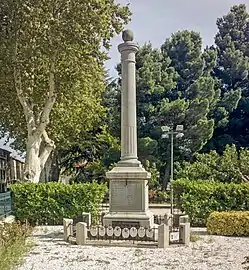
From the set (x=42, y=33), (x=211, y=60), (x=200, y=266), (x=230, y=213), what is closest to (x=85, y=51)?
(x=42, y=33)

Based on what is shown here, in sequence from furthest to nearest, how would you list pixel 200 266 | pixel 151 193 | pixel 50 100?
pixel 151 193 < pixel 50 100 < pixel 200 266

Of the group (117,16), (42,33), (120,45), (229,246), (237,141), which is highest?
(117,16)

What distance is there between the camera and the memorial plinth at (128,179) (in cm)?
1291

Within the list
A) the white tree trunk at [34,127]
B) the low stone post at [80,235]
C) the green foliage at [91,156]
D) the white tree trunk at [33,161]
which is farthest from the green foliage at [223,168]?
the low stone post at [80,235]

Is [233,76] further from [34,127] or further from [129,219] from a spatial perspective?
[129,219]

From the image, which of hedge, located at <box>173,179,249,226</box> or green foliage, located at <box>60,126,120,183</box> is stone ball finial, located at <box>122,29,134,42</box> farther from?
green foliage, located at <box>60,126,120,183</box>

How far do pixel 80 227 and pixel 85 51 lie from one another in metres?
8.96

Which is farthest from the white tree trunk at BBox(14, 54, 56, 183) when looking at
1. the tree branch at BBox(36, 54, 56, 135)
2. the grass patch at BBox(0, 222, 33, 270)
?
the grass patch at BBox(0, 222, 33, 270)

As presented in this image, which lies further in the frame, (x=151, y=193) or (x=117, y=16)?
(x=151, y=193)

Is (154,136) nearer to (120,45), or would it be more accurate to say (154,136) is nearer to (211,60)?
(211,60)

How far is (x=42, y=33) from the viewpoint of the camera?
18000 mm

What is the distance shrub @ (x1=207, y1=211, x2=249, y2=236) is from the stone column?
299cm

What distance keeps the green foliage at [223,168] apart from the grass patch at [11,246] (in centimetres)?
1319

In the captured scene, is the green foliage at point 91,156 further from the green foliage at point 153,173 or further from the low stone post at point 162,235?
the low stone post at point 162,235
